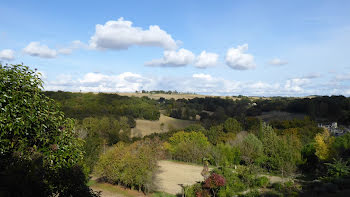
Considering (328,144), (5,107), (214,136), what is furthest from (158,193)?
(214,136)

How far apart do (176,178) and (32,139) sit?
2410 centimetres

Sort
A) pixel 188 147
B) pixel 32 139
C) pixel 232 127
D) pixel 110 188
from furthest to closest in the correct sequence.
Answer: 1. pixel 232 127
2. pixel 188 147
3. pixel 110 188
4. pixel 32 139

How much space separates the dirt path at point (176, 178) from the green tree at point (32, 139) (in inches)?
647

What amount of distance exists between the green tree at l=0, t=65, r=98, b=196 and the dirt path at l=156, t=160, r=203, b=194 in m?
16.4

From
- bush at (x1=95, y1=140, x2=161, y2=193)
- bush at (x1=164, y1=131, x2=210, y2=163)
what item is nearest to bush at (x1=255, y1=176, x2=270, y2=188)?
bush at (x1=95, y1=140, x2=161, y2=193)

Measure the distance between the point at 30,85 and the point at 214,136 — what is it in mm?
45026

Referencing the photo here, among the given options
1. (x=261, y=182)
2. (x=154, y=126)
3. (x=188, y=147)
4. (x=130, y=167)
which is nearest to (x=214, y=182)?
(x=261, y=182)

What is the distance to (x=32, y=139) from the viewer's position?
5.80m

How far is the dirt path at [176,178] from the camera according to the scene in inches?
896

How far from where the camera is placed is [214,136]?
48562 millimetres

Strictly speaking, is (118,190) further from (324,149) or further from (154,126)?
(154,126)

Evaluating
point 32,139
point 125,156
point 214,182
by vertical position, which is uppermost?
point 32,139

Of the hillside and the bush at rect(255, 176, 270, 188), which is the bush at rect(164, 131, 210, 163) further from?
the hillside

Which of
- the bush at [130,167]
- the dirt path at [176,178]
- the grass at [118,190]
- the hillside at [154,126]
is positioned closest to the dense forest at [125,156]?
the bush at [130,167]
